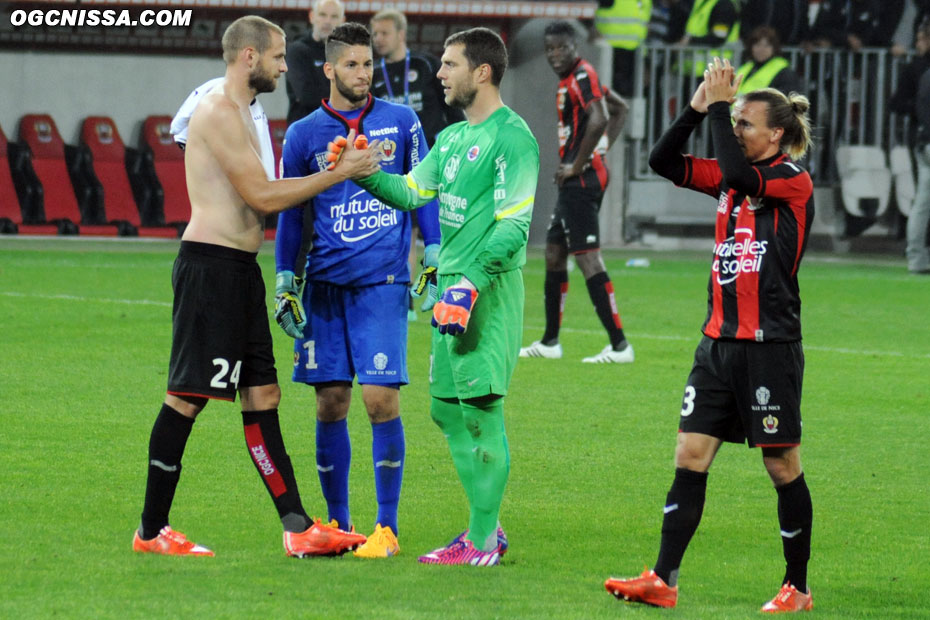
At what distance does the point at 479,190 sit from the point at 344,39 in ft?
2.83

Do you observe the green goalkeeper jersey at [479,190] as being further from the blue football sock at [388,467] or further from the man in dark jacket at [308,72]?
the man in dark jacket at [308,72]

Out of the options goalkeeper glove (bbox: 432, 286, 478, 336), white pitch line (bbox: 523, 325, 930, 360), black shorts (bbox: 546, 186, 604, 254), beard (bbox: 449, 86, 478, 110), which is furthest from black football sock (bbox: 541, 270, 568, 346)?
goalkeeper glove (bbox: 432, 286, 478, 336)

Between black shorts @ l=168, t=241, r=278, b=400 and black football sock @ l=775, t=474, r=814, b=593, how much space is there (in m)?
2.03

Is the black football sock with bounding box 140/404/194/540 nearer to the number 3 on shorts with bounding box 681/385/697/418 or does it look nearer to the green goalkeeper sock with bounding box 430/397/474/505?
the green goalkeeper sock with bounding box 430/397/474/505

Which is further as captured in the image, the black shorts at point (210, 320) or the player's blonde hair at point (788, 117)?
the black shorts at point (210, 320)

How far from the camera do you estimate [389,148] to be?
6234mm

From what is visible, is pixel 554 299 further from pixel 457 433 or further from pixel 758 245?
pixel 758 245

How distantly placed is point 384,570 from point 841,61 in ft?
64.4

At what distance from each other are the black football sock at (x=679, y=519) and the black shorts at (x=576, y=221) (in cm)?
613

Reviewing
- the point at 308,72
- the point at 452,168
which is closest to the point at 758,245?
the point at 452,168

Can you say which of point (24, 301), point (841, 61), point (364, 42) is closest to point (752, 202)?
point (364, 42)

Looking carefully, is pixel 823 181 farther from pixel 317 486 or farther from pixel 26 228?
pixel 317 486

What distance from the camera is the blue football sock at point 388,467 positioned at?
593 centimetres

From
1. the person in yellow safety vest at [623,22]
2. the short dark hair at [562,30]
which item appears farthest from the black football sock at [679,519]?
the person in yellow safety vest at [623,22]
